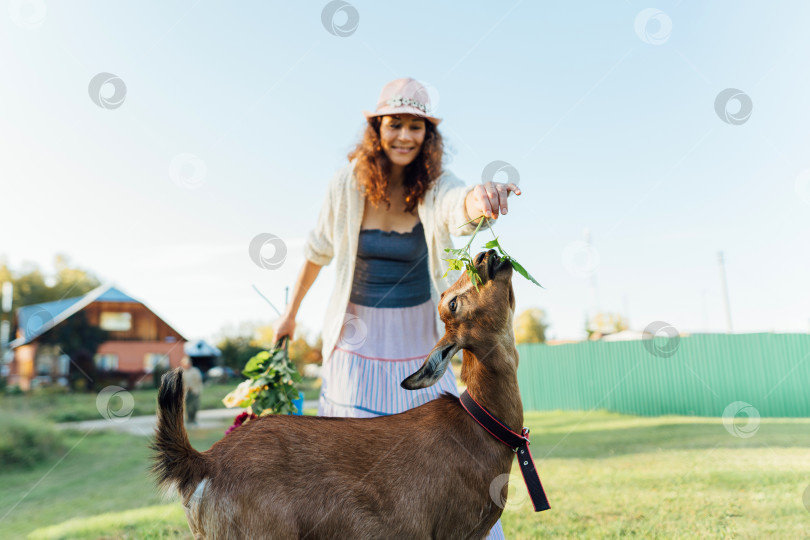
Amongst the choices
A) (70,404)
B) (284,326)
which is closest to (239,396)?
(284,326)

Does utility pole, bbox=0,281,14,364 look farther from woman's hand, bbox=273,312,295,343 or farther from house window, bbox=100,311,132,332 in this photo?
woman's hand, bbox=273,312,295,343

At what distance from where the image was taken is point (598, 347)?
62.2ft

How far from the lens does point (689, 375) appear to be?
1664cm

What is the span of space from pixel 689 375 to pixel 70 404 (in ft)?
66.1

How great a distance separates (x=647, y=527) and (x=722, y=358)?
14.3 metres

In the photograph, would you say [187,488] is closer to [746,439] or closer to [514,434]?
[514,434]

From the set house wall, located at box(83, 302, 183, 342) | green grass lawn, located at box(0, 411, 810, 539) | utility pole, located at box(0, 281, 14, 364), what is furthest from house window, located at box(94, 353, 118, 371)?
green grass lawn, located at box(0, 411, 810, 539)

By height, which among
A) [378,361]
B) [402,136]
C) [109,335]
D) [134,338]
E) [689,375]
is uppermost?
[402,136]

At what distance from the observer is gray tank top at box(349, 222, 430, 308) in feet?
10.3

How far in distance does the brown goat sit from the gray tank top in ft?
3.57

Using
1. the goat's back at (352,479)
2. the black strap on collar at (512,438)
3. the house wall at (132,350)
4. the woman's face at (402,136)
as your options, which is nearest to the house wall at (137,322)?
the house wall at (132,350)

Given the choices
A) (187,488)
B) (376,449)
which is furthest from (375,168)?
(187,488)

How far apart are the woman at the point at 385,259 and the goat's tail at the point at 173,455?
1257 mm

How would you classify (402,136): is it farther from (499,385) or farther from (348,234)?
(499,385)
